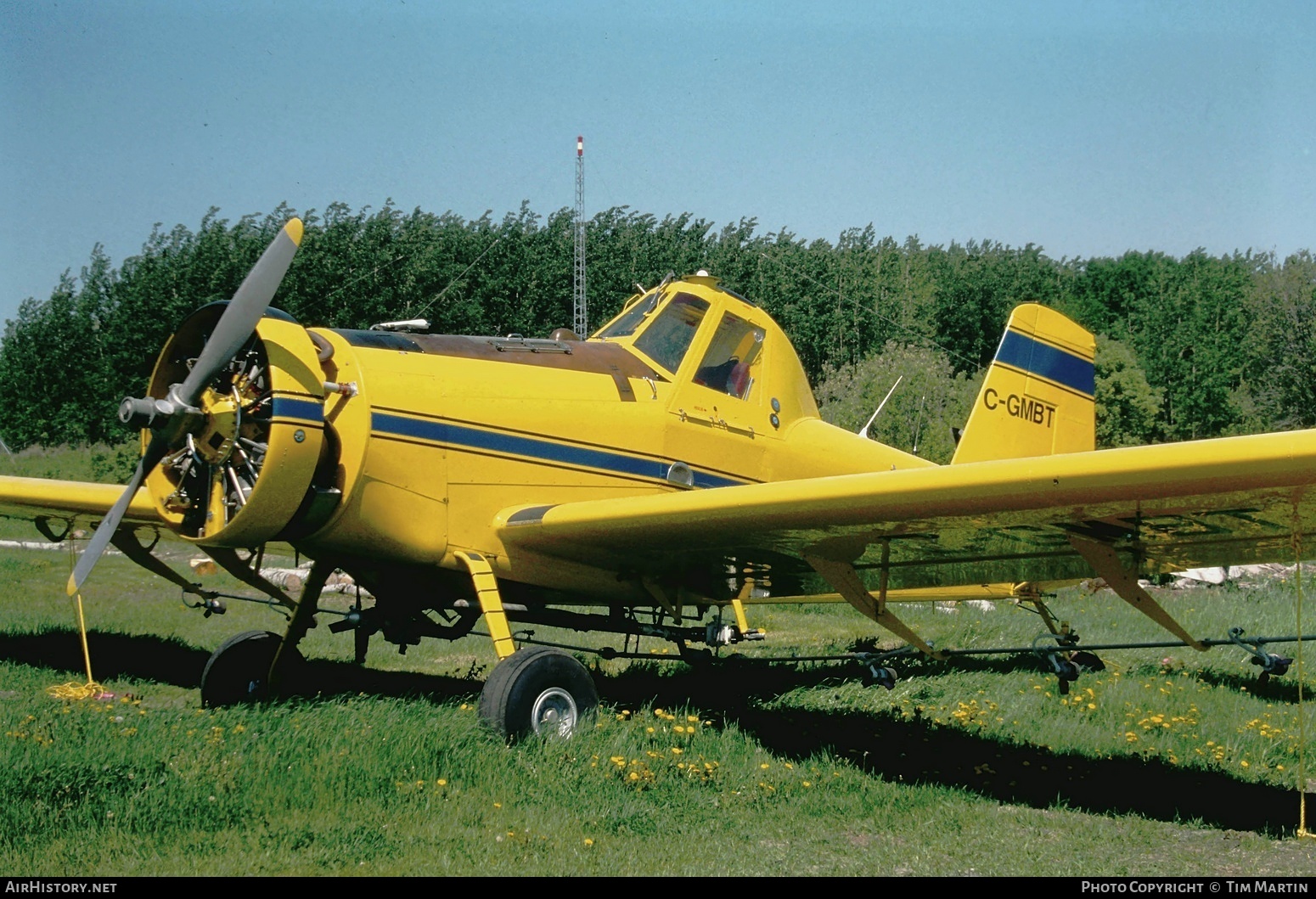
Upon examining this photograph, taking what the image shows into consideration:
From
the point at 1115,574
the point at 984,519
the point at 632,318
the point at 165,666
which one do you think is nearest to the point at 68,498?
the point at 165,666

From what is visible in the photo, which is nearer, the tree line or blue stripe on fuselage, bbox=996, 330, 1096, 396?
blue stripe on fuselage, bbox=996, 330, 1096, 396

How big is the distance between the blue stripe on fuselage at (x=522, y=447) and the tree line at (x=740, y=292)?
1623 centimetres

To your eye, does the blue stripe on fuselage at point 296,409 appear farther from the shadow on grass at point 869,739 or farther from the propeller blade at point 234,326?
the shadow on grass at point 869,739

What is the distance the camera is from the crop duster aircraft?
19.7ft

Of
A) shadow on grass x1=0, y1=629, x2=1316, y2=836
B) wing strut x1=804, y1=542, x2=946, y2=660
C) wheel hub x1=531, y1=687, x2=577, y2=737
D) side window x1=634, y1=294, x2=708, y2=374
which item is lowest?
shadow on grass x1=0, y1=629, x2=1316, y2=836

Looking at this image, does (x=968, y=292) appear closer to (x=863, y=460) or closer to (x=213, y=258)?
(x=213, y=258)

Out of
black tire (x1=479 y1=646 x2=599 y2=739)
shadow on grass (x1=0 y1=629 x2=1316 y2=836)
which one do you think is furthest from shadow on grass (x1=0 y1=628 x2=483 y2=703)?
black tire (x1=479 y1=646 x2=599 y2=739)

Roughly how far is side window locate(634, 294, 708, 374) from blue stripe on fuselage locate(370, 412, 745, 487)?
86 centimetres

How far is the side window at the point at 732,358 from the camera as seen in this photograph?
877 centimetres

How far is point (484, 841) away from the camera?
507cm

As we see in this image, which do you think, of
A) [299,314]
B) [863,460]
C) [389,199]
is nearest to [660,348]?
[863,460]

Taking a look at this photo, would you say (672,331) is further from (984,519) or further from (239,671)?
(239,671)

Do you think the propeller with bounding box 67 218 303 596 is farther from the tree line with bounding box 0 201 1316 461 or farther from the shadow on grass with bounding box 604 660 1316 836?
the tree line with bounding box 0 201 1316 461

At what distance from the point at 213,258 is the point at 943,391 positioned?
21218 millimetres
